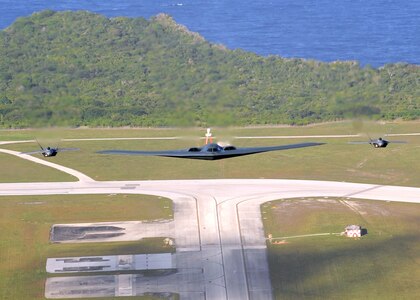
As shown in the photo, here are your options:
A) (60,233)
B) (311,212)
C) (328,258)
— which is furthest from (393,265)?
(60,233)

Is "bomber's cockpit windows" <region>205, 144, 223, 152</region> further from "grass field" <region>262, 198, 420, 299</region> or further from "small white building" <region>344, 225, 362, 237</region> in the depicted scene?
"small white building" <region>344, 225, 362, 237</region>

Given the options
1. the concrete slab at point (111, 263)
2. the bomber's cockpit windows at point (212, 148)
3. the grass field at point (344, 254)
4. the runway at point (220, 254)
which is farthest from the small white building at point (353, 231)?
the bomber's cockpit windows at point (212, 148)

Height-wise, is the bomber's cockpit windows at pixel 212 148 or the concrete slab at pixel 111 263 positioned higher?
the bomber's cockpit windows at pixel 212 148

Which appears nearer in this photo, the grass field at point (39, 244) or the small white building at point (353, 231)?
the grass field at point (39, 244)

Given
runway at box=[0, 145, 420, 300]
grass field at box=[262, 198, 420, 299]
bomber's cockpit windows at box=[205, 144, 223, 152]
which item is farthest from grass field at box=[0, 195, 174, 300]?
bomber's cockpit windows at box=[205, 144, 223, 152]

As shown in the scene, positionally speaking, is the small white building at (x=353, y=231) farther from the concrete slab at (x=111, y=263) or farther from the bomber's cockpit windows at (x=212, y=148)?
the bomber's cockpit windows at (x=212, y=148)

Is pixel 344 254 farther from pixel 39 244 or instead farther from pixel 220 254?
pixel 39 244

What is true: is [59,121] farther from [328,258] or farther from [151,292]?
[328,258]
